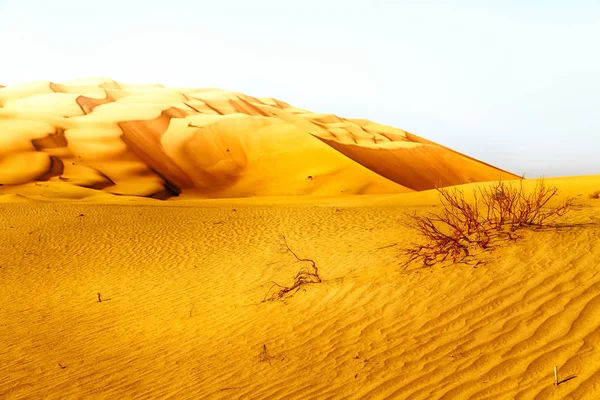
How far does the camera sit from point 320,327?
239 inches

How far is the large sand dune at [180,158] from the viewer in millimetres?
31156

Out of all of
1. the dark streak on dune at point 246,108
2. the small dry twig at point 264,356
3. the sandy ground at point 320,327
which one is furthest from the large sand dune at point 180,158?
the small dry twig at point 264,356

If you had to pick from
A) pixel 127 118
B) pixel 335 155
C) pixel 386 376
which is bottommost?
pixel 386 376

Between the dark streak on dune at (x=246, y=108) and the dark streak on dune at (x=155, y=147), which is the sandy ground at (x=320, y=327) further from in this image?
the dark streak on dune at (x=246, y=108)

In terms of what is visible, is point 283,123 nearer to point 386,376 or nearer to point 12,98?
point 12,98

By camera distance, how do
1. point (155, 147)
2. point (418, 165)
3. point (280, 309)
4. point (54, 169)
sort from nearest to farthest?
point (280, 309)
point (54, 169)
point (155, 147)
point (418, 165)

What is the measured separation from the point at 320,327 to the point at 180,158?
3348 cm

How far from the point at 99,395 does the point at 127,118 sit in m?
41.8

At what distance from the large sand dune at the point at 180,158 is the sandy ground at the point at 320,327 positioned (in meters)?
17.9

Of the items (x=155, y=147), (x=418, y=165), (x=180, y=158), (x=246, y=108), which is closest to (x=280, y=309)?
(x=180, y=158)

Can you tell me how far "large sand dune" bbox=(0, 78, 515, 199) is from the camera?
31.2 meters

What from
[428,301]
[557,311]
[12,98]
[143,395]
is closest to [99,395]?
[143,395]

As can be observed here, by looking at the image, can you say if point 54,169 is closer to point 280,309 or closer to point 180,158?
point 180,158

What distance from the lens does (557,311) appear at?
477cm
